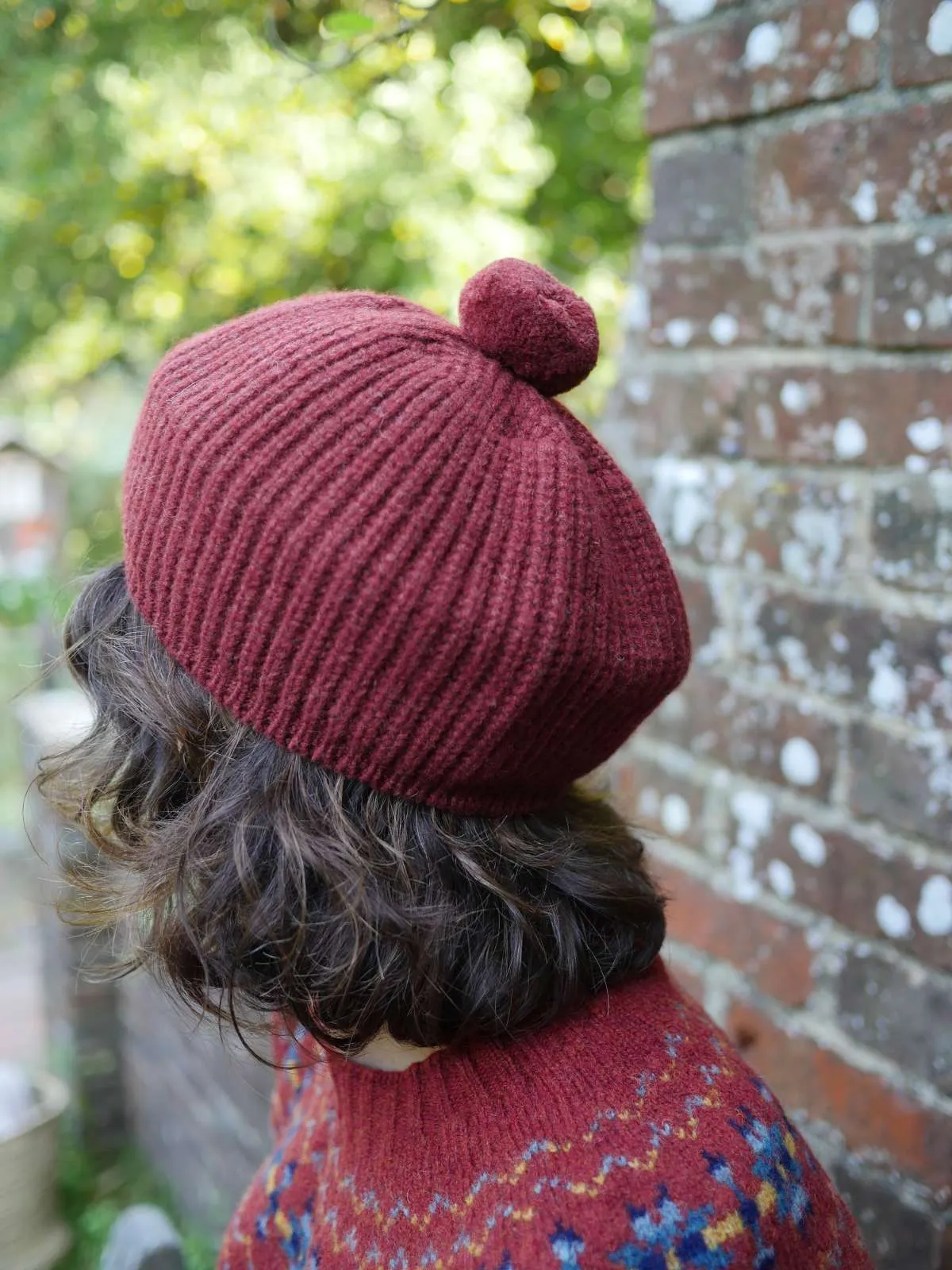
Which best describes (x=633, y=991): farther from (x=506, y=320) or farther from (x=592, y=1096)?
(x=506, y=320)

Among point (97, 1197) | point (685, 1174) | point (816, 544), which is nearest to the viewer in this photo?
point (685, 1174)

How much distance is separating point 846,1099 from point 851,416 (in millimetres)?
942

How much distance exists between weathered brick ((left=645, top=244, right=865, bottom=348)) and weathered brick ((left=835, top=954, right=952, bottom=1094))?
2.78ft

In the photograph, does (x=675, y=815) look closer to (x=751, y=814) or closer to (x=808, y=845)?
(x=751, y=814)

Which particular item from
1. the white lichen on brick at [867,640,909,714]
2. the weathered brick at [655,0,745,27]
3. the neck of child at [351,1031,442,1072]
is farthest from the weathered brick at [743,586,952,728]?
the weathered brick at [655,0,745,27]

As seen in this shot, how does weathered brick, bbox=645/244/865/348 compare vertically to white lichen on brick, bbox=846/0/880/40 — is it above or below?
below

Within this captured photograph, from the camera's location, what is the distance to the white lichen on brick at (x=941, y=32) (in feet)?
4.22

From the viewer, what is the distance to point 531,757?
1.11m

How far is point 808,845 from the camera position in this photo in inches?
61.4

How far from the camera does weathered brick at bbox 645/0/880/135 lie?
4.65 ft

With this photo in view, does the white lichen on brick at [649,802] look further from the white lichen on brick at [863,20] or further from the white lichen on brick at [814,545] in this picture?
the white lichen on brick at [863,20]

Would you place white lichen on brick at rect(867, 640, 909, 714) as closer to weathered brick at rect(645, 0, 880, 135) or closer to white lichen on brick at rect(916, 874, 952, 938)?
white lichen on brick at rect(916, 874, 952, 938)

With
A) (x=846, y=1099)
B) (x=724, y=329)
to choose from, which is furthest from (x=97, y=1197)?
(x=724, y=329)

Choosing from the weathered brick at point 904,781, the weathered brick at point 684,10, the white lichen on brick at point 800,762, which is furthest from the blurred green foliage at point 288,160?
the weathered brick at point 904,781
